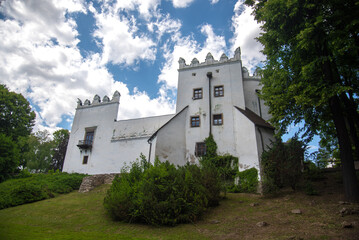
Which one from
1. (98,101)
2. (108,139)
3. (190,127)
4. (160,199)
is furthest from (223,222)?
(98,101)

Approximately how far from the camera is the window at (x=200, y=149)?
62.8 feet

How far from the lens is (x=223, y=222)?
894cm

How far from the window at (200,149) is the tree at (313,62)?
24.7 feet

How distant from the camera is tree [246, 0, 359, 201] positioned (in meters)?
9.57

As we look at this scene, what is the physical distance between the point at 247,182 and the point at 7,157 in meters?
24.0

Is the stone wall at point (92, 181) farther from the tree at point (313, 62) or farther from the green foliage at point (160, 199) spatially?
the tree at point (313, 62)

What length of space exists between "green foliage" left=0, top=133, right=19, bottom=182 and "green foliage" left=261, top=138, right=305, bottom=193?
82.6 ft

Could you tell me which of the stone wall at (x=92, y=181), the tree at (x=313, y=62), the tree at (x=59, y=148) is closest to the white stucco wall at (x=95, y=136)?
the stone wall at (x=92, y=181)

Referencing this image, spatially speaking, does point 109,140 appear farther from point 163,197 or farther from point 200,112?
point 163,197

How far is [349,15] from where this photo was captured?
906 centimetres

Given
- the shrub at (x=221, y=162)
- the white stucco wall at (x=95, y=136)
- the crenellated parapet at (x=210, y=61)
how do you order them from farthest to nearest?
the white stucco wall at (x=95, y=136) → the crenellated parapet at (x=210, y=61) → the shrub at (x=221, y=162)

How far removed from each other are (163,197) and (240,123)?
11.5 metres

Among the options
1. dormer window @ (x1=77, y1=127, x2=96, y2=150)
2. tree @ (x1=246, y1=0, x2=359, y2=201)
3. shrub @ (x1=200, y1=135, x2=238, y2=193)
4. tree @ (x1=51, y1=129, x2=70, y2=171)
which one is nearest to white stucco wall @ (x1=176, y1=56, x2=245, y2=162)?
shrub @ (x1=200, y1=135, x2=238, y2=193)

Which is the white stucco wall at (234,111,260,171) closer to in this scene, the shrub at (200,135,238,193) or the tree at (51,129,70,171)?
the shrub at (200,135,238,193)
